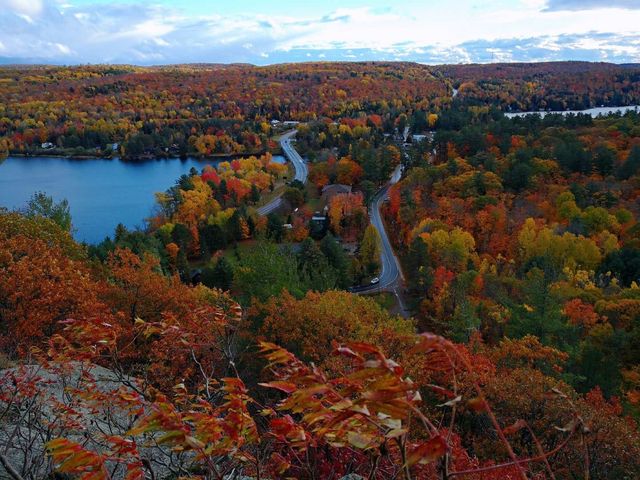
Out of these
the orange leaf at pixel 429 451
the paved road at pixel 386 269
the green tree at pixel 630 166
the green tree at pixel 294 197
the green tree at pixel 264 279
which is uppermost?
the orange leaf at pixel 429 451

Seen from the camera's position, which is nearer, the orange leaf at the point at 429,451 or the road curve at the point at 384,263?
the orange leaf at the point at 429,451

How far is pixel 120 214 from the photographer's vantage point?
1528 inches

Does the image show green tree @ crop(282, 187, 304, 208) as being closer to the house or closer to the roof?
the house

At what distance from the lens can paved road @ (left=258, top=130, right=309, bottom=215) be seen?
3811cm

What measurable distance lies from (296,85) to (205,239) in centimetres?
9046

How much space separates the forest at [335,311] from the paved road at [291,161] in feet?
3.14

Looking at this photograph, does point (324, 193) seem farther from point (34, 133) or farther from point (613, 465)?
point (34, 133)

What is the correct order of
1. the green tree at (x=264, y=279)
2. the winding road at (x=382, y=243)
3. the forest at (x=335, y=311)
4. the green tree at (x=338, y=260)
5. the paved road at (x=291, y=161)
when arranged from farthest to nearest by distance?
the paved road at (x=291, y=161), the winding road at (x=382, y=243), the green tree at (x=338, y=260), the green tree at (x=264, y=279), the forest at (x=335, y=311)

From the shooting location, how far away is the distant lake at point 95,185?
37625mm

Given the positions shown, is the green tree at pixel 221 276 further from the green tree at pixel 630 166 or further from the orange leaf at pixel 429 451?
the green tree at pixel 630 166

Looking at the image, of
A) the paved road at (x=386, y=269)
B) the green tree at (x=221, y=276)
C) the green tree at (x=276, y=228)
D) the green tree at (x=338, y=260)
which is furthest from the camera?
the green tree at (x=276, y=228)

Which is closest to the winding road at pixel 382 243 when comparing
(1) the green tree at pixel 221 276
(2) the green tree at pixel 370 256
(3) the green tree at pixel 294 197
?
(2) the green tree at pixel 370 256

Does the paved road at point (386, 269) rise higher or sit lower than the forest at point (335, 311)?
lower

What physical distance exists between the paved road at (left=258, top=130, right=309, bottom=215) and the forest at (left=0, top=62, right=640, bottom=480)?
3.14ft
